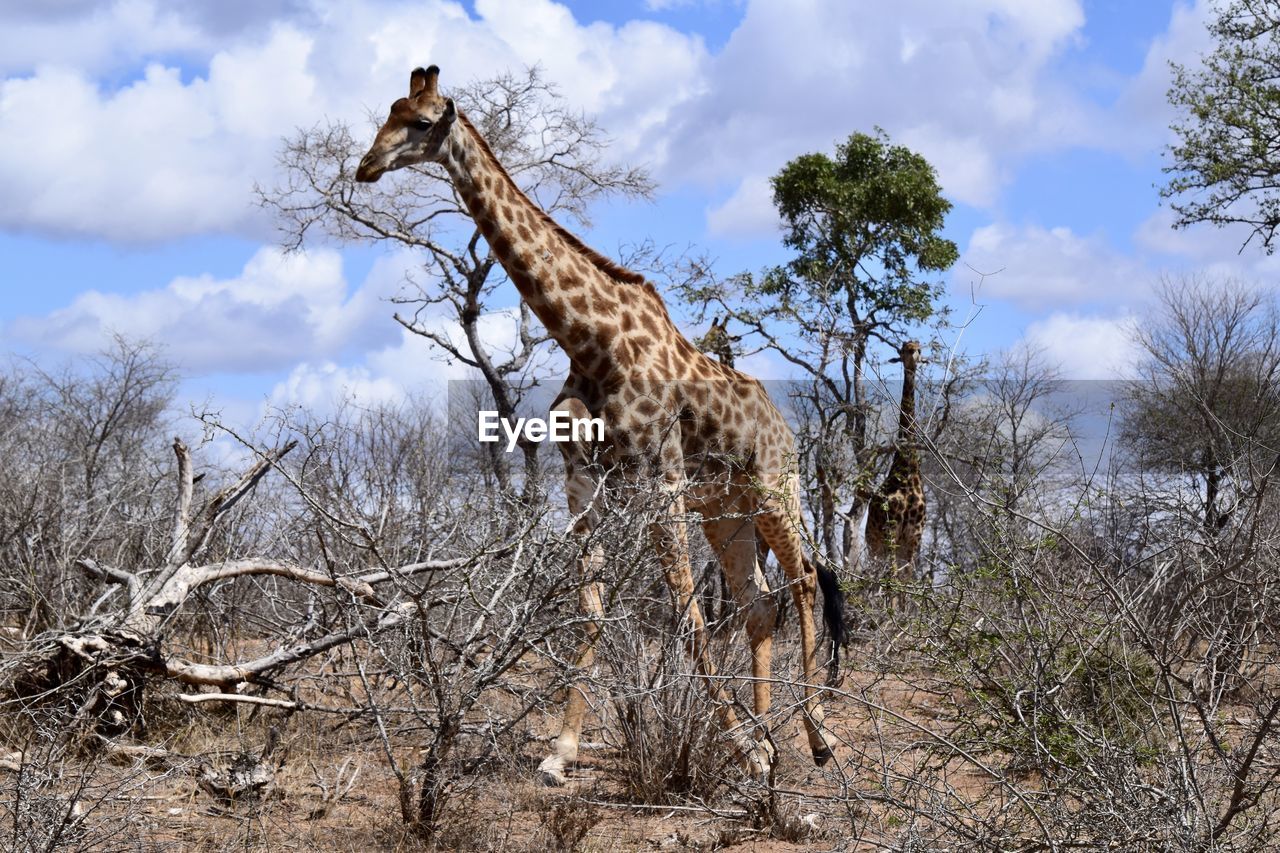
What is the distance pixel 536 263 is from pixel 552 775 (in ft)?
8.03

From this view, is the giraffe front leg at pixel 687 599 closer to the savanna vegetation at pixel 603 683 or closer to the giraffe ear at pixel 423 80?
the savanna vegetation at pixel 603 683

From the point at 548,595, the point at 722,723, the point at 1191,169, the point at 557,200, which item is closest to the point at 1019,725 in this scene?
the point at 548,595

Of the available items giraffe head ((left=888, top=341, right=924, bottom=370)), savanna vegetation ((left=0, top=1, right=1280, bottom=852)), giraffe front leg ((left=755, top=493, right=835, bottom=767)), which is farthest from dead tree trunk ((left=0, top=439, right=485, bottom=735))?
giraffe head ((left=888, top=341, right=924, bottom=370))

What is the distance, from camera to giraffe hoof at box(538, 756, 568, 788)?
6180 millimetres

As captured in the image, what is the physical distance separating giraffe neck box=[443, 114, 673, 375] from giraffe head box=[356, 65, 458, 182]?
0.34ft

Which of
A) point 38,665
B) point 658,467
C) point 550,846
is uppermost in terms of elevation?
point 658,467

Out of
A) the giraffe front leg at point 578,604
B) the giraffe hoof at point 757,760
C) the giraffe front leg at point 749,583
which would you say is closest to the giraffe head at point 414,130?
the giraffe front leg at point 578,604

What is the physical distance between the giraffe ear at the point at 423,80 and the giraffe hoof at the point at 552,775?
3203mm

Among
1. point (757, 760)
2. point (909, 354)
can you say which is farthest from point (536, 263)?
point (909, 354)

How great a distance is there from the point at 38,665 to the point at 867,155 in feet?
54.6

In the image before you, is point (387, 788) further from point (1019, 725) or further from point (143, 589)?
point (1019, 725)

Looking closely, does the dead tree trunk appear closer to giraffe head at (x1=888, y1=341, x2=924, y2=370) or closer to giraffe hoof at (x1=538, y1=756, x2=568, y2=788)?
giraffe hoof at (x1=538, y1=756, x2=568, y2=788)

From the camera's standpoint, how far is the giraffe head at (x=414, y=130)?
630 centimetres

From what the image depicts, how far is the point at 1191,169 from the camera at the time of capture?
1966 centimetres
